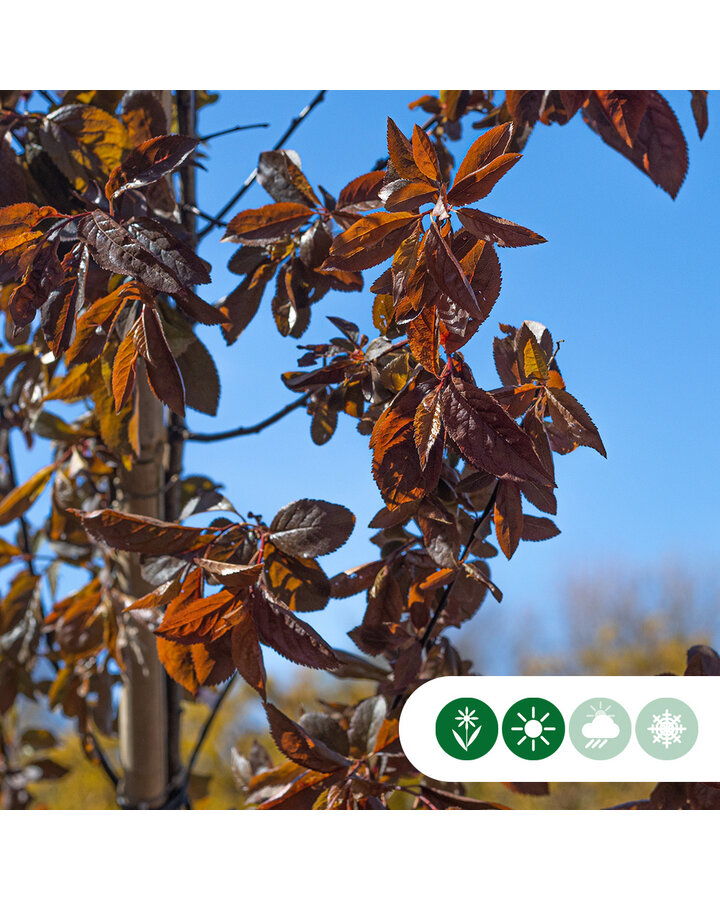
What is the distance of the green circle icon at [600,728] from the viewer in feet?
1.26

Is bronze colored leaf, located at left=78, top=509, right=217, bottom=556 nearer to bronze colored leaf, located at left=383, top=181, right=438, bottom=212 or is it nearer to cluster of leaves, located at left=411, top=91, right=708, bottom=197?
bronze colored leaf, located at left=383, top=181, right=438, bottom=212

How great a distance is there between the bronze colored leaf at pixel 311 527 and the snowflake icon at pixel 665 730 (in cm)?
20

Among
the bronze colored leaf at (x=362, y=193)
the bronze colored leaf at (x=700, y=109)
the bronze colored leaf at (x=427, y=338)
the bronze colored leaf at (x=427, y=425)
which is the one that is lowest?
the bronze colored leaf at (x=427, y=425)

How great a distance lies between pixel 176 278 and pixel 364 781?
28cm

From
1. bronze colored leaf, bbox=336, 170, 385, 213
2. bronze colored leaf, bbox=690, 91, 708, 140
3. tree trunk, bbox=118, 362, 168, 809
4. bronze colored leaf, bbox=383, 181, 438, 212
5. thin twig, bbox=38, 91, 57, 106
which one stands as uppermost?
thin twig, bbox=38, 91, 57, 106

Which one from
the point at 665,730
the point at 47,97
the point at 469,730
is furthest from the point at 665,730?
the point at 47,97

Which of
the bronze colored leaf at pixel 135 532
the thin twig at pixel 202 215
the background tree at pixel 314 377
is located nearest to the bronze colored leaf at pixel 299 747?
the background tree at pixel 314 377

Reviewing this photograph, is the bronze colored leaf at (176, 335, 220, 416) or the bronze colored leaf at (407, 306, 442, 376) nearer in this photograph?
the bronze colored leaf at (407, 306, 442, 376)

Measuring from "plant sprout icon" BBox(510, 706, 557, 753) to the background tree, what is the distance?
1.8 inches

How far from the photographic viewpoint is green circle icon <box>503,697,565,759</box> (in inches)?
15.1

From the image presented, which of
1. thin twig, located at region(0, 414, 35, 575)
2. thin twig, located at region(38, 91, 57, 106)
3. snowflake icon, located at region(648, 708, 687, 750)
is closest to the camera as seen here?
snowflake icon, located at region(648, 708, 687, 750)

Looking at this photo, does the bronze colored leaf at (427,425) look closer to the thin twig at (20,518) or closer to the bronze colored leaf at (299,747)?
the bronze colored leaf at (299,747)

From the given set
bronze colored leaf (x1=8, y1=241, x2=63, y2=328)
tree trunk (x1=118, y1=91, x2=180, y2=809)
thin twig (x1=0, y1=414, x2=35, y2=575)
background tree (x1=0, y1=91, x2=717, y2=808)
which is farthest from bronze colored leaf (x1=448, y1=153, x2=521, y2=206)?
thin twig (x1=0, y1=414, x2=35, y2=575)
